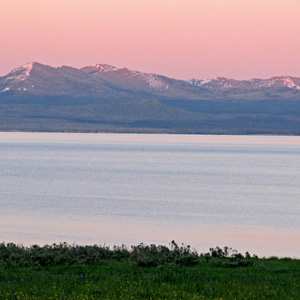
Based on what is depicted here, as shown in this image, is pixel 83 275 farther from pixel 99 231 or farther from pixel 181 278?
pixel 99 231

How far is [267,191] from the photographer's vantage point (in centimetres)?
5712

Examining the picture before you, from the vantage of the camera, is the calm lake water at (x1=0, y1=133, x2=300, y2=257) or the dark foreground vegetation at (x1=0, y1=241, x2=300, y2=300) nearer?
the dark foreground vegetation at (x1=0, y1=241, x2=300, y2=300)

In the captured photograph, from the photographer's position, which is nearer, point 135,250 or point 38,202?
point 135,250

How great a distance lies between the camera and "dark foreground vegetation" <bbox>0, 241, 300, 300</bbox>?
13797 millimetres

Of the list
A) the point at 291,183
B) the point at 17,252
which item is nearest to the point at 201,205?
the point at 291,183

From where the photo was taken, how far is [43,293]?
13.6 meters

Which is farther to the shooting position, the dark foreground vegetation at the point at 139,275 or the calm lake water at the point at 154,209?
the calm lake water at the point at 154,209

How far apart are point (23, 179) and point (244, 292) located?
55.0m

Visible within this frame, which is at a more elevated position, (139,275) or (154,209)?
(139,275)

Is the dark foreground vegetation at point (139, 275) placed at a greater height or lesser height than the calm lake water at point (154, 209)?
greater

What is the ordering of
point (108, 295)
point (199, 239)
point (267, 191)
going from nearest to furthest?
point (108, 295)
point (199, 239)
point (267, 191)

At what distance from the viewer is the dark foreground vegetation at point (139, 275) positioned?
13797 mm

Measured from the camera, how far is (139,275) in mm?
16062

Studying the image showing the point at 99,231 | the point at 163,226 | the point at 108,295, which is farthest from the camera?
the point at 163,226
